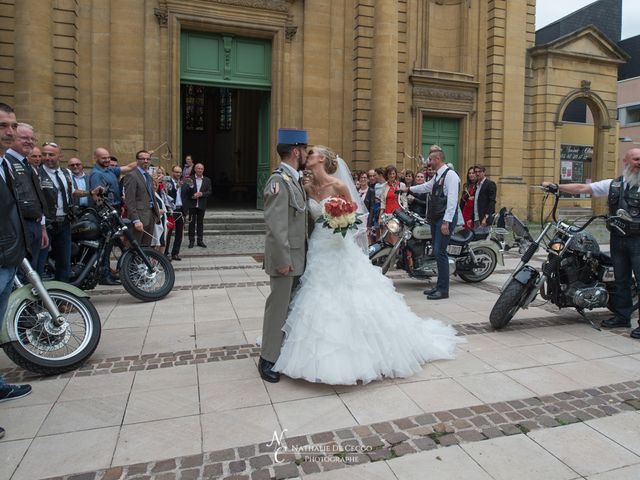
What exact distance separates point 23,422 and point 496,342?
161 inches

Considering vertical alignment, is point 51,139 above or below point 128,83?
below

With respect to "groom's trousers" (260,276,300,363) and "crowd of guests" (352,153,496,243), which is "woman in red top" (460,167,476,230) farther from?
"groom's trousers" (260,276,300,363)

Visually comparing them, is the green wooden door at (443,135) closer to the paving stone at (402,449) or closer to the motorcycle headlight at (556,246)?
the motorcycle headlight at (556,246)

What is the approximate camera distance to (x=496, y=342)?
4.80 meters

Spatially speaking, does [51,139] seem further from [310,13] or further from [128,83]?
[310,13]

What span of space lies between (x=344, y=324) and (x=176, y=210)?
24.5 feet

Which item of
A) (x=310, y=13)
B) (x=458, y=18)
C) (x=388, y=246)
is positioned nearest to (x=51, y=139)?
(x=310, y=13)

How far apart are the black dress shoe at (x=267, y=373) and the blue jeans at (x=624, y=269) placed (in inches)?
156

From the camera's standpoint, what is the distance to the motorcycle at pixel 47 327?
146 inches

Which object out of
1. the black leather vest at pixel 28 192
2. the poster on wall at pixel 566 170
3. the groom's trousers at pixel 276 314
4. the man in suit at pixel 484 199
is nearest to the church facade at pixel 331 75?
the poster on wall at pixel 566 170

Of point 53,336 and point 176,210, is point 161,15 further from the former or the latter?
point 53,336

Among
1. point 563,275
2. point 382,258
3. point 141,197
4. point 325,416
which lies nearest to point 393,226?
point 382,258

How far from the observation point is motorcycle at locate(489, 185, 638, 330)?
5.09 meters

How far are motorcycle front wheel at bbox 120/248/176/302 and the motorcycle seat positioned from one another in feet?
13.9
